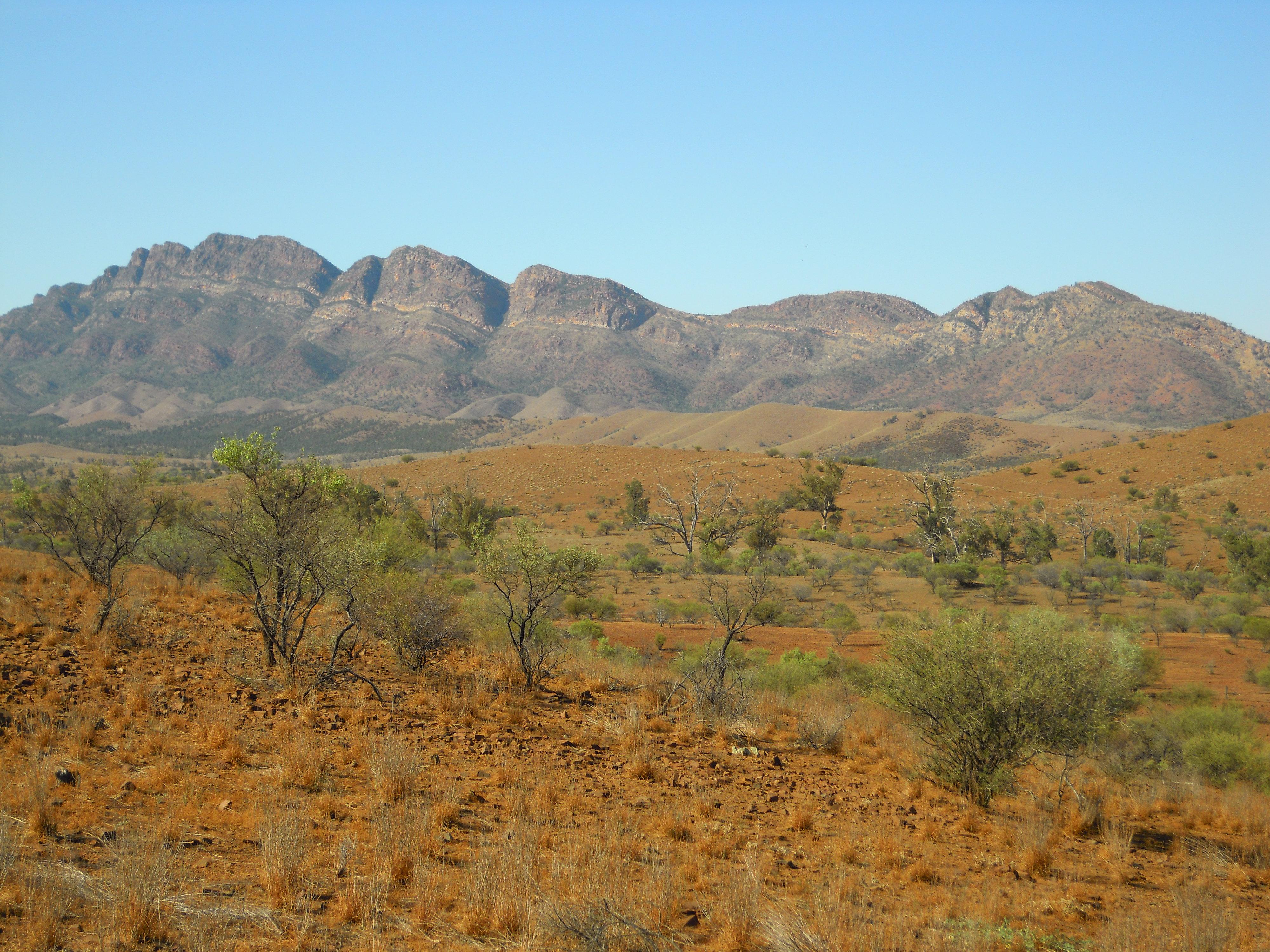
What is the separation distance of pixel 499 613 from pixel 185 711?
24.8 ft

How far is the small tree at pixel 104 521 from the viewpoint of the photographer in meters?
14.4

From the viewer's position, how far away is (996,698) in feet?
28.0

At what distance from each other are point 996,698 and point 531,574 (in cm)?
740

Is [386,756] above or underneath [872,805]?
above

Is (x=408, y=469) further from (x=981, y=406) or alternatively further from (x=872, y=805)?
(x=981, y=406)

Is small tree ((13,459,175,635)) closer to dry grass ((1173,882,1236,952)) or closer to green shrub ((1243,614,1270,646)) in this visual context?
dry grass ((1173,882,1236,952))

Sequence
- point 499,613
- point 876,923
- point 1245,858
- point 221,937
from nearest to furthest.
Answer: point 221,937
point 876,923
point 1245,858
point 499,613

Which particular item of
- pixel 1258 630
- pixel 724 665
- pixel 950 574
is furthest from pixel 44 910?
pixel 950 574

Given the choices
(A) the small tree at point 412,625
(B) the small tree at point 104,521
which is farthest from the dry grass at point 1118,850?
(B) the small tree at point 104,521

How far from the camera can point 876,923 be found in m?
5.29

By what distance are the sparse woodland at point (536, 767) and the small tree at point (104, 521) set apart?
135 millimetres

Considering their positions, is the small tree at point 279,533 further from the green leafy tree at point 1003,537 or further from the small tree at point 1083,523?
the small tree at point 1083,523

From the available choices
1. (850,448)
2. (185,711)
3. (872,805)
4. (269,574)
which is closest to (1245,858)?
(872,805)

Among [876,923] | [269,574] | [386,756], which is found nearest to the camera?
[876,923]
